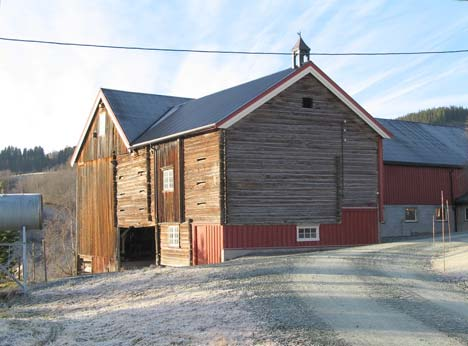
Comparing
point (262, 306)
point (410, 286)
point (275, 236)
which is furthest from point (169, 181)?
point (262, 306)

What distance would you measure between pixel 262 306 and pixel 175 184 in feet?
50.1

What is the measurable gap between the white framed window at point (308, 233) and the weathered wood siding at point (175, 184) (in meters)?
5.53

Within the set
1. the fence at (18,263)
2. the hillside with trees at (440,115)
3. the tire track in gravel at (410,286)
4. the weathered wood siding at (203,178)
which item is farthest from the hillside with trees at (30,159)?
the tire track in gravel at (410,286)

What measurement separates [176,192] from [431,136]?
2144 cm

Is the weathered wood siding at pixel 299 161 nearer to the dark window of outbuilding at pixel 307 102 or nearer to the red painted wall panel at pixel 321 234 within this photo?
the dark window of outbuilding at pixel 307 102

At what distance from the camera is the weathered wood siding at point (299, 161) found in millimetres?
24250

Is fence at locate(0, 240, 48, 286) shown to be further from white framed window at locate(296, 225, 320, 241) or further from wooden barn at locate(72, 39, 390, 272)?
white framed window at locate(296, 225, 320, 241)

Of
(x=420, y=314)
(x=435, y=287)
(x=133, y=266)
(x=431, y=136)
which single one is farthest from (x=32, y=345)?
(x=431, y=136)

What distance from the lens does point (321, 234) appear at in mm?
25766

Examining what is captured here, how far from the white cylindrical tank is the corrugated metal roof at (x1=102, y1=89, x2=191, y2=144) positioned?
34.3 ft

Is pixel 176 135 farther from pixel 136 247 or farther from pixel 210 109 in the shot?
pixel 136 247

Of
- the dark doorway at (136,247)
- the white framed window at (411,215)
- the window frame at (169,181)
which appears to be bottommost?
the dark doorway at (136,247)

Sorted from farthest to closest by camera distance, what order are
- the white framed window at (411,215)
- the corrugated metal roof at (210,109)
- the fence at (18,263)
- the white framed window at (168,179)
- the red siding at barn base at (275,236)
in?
the white framed window at (411,215) < the white framed window at (168,179) < the corrugated metal roof at (210,109) < the red siding at barn base at (275,236) < the fence at (18,263)

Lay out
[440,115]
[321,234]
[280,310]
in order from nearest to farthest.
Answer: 1. [280,310]
2. [321,234]
3. [440,115]
